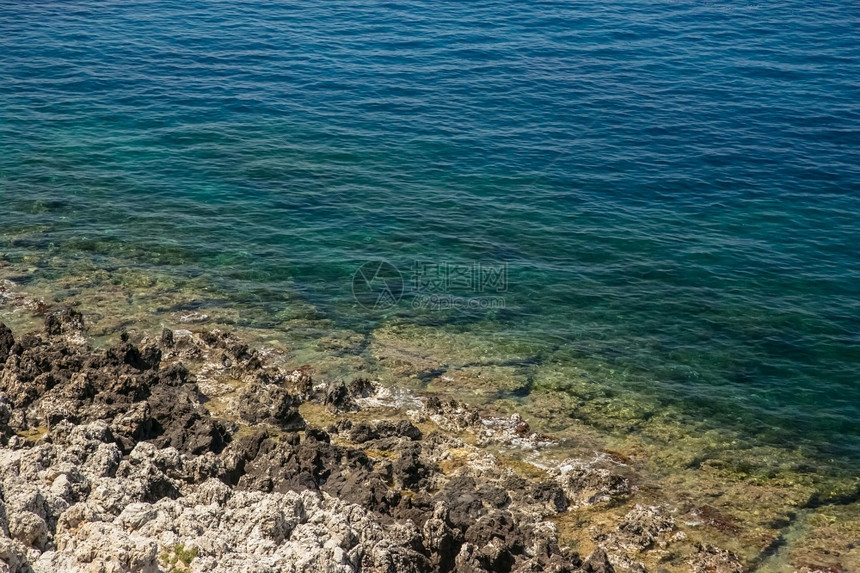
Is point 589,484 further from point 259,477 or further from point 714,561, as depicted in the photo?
point 259,477

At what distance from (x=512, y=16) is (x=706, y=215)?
42.2 metres

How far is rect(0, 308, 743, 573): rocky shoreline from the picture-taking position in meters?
15.6

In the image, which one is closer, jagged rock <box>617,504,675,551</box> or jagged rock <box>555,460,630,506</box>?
jagged rock <box>617,504,675,551</box>

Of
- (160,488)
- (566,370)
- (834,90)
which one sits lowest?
(566,370)

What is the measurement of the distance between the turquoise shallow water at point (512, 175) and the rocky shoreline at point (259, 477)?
18.5 feet

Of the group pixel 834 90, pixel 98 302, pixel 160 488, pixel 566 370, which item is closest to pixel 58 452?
pixel 160 488

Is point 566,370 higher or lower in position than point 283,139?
lower

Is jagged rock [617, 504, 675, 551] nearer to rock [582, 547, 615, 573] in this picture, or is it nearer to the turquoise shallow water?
rock [582, 547, 615, 573]

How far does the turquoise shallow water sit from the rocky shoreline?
5.63 metres

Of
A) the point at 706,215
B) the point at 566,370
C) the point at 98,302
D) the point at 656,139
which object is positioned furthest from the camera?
the point at 656,139

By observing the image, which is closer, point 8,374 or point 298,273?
point 8,374

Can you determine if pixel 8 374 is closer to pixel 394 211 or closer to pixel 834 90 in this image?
pixel 394 211

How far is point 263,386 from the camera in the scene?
25594 mm

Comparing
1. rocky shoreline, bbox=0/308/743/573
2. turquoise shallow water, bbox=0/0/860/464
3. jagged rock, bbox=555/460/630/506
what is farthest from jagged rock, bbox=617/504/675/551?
turquoise shallow water, bbox=0/0/860/464
